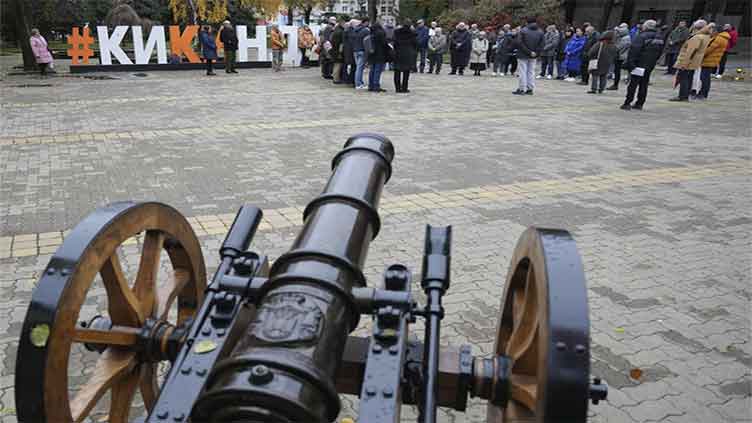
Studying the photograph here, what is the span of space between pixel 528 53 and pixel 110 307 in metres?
13.3

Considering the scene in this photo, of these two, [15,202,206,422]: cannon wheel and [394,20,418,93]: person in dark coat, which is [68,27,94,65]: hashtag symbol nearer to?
[394,20,418,93]: person in dark coat

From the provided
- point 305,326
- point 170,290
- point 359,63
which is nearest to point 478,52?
point 359,63

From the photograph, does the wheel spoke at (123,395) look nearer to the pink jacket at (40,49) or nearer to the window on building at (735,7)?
the pink jacket at (40,49)

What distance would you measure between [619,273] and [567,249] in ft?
9.27

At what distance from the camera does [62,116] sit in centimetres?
1071

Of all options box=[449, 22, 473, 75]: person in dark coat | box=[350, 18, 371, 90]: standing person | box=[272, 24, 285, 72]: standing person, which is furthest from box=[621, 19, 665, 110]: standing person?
box=[272, 24, 285, 72]: standing person

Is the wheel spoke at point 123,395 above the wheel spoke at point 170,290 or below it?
below

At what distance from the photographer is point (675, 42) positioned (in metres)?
19.1

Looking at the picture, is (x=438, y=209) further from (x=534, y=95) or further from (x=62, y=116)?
(x=534, y=95)

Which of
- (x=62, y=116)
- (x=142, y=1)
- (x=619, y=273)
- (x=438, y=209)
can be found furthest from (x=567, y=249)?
(x=142, y=1)

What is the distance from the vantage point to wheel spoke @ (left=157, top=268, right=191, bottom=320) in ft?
8.63

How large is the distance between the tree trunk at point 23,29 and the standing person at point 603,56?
16.0 m

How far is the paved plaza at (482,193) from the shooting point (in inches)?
138

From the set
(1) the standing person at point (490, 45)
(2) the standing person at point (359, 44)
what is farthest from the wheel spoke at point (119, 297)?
(1) the standing person at point (490, 45)
